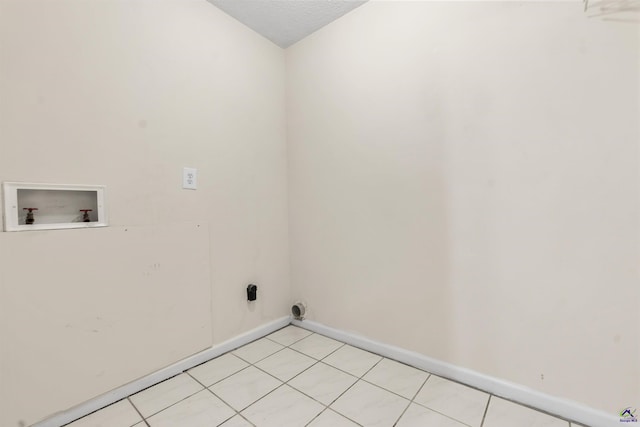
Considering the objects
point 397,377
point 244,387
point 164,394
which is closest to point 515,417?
point 397,377

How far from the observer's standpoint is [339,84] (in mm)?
1785

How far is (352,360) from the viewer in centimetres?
157

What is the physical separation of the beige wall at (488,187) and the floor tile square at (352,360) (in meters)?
0.15

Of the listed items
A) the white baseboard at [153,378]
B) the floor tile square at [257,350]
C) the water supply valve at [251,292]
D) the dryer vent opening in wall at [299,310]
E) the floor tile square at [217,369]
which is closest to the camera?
the white baseboard at [153,378]

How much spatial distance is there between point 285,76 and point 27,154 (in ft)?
5.49

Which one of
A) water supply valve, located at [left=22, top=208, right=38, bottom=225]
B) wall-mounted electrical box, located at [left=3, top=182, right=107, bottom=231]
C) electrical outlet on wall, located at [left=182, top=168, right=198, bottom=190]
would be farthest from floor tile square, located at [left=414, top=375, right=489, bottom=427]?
water supply valve, located at [left=22, top=208, right=38, bottom=225]

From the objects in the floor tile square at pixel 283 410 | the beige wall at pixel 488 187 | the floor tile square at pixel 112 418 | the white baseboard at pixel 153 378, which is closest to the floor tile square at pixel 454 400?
the beige wall at pixel 488 187

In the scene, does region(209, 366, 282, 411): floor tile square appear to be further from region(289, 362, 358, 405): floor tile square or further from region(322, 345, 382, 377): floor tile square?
region(322, 345, 382, 377): floor tile square

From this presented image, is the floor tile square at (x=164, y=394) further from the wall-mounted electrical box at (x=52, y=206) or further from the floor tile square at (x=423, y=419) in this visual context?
the floor tile square at (x=423, y=419)

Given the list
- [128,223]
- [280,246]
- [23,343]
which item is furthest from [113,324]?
[280,246]

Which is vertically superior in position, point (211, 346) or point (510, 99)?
point (510, 99)

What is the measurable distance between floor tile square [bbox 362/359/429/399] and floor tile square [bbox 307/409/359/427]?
12.0 inches

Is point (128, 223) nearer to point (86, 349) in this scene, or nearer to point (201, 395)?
point (86, 349)

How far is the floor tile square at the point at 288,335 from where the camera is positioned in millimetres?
1825
